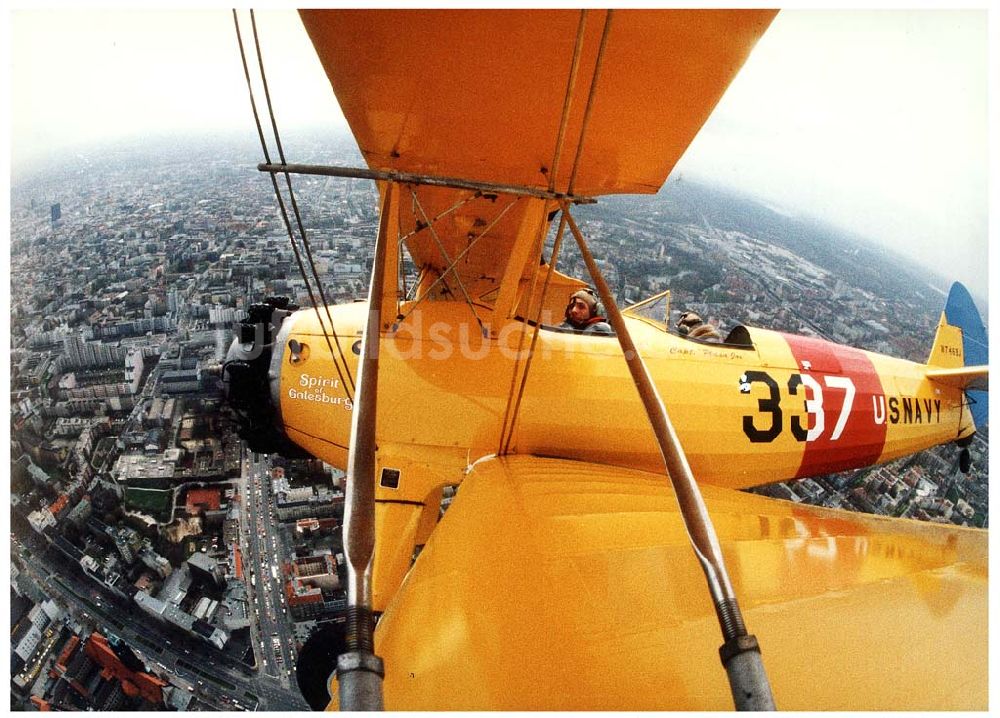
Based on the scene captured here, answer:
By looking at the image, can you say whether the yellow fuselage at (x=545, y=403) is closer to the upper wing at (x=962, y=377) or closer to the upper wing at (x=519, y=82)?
the upper wing at (x=962, y=377)

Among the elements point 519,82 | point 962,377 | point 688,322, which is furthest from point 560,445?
point 962,377

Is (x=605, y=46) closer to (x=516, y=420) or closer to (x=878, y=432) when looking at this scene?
(x=516, y=420)

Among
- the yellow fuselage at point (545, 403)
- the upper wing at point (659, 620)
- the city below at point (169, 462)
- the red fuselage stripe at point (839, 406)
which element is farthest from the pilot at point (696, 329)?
the city below at point (169, 462)

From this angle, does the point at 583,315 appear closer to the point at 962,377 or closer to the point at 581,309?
the point at 581,309

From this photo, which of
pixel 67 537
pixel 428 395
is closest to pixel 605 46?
pixel 428 395

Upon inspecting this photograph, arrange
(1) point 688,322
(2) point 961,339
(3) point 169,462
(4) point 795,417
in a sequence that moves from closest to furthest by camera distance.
Result: (4) point 795,417
(1) point 688,322
(3) point 169,462
(2) point 961,339
